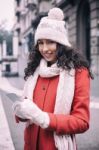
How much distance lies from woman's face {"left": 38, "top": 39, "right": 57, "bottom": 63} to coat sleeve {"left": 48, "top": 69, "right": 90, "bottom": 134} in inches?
9.5

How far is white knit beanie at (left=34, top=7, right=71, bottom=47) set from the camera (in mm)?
2857

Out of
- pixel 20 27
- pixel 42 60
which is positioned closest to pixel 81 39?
pixel 42 60

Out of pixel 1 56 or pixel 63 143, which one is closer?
pixel 63 143

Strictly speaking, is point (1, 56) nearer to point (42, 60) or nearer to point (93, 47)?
point (93, 47)

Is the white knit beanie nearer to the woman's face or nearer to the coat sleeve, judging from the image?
the woman's face

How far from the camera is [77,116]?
8.57 ft

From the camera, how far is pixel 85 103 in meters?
2.64

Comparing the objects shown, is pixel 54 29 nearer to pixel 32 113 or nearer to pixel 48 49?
pixel 48 49

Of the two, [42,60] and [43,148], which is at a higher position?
[42,60]

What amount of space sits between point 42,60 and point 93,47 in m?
22.5

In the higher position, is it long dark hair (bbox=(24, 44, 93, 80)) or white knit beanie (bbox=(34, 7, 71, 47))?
white knit beanie (bbox=(34, 7, 71, 47))

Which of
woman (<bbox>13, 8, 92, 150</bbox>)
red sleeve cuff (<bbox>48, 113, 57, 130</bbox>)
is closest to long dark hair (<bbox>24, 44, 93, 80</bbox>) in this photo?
woman (<bbox>13, 8, 92, 150</bbox>)

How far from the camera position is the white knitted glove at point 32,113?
2.53 m

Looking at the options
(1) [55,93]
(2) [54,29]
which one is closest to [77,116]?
(1) [55,93]
